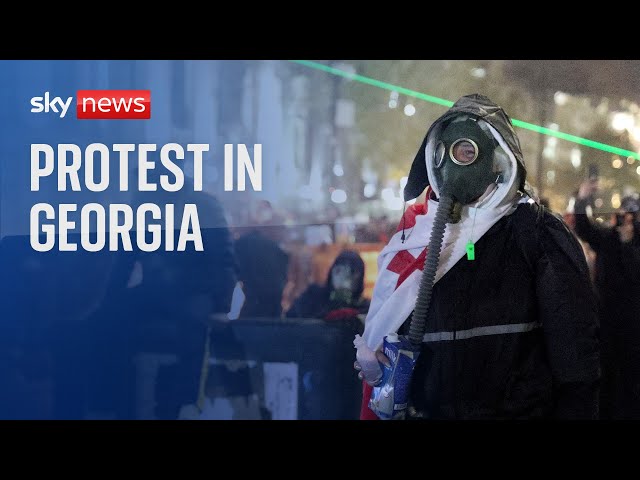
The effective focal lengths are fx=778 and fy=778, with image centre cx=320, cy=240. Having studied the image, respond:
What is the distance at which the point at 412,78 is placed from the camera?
2.93 metres

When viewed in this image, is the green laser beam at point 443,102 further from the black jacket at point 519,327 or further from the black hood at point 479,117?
the black jacket at point 519,327

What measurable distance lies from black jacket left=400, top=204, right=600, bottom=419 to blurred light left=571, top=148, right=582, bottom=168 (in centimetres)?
48

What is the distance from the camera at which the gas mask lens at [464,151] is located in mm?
2527

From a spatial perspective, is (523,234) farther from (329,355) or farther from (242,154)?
(242,154)

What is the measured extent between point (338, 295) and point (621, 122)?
125cm

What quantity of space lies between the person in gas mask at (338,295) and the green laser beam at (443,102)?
0.63m

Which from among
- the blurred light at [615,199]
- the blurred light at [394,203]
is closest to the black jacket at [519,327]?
the blurred light at [394,203]

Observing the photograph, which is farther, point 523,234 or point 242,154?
point 242,154

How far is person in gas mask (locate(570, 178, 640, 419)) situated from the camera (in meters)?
2.90

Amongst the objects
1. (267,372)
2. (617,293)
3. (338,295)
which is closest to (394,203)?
(338,295)

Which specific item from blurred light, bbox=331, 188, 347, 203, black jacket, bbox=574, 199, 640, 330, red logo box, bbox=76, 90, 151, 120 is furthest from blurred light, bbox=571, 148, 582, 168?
red logo box, bbox=76, 90, 151, 120

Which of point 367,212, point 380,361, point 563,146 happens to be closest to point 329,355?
point 380,361

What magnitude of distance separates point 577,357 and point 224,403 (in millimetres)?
1328

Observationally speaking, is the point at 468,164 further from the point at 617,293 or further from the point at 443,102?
the point at 617,293
